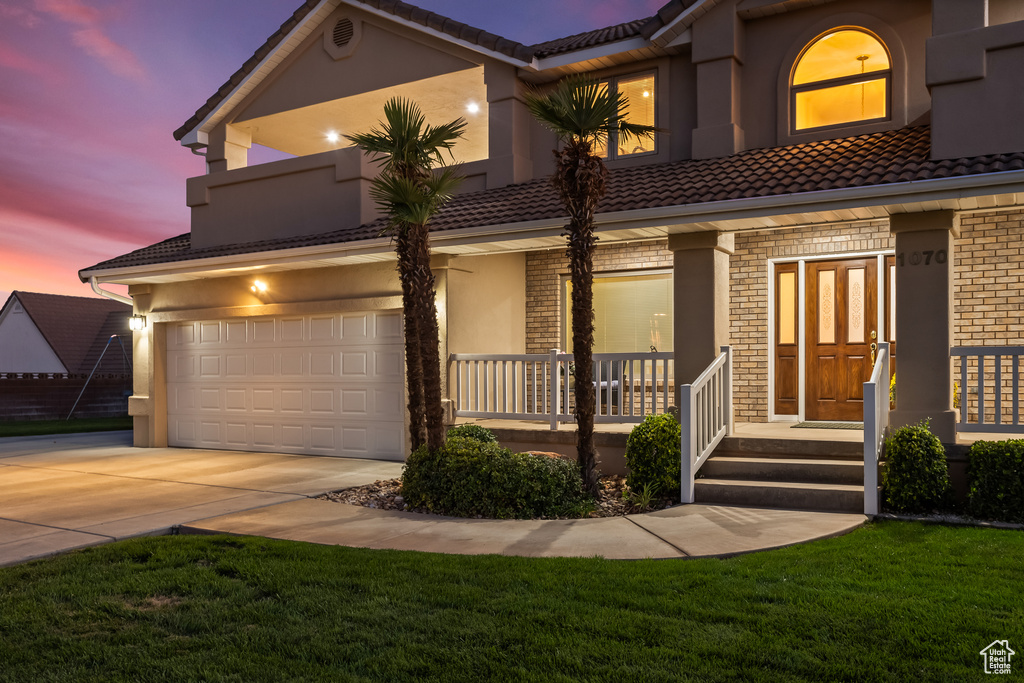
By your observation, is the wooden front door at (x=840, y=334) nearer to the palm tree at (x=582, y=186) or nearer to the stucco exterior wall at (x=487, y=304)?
the palm tree at (x=582, y=186)

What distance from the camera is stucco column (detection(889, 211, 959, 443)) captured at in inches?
318

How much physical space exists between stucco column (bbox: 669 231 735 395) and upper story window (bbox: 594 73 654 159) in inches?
119

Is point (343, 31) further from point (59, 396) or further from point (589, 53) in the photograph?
point (59, 396)

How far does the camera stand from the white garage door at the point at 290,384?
12406 mm

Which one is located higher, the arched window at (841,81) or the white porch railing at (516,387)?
the arched window at (841,81)

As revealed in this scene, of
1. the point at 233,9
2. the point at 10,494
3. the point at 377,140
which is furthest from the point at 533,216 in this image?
the point at 233,9

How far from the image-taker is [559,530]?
7.10 metres

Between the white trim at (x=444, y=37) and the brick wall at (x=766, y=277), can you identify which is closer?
the brick wall at (x=766, y=277)

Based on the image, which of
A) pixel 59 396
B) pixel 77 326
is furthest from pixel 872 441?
pixel 77 326

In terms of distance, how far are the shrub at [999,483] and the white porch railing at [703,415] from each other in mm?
2651

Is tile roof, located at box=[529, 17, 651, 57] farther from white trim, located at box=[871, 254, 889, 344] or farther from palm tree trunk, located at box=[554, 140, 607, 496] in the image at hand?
white trim, located at box=[871, 254, 889, 344]

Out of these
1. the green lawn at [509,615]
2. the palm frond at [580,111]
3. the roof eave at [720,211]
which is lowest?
the green lawn at [509,615]

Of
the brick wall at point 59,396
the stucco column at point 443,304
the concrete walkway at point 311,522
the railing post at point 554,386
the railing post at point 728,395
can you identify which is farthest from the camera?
the brick wall at point 59,396

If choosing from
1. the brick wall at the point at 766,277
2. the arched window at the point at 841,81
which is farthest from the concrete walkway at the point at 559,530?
the arched window at the point at 841,81
